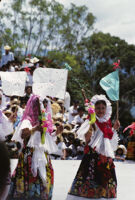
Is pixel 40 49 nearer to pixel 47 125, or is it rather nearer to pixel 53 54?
pixel 53 54

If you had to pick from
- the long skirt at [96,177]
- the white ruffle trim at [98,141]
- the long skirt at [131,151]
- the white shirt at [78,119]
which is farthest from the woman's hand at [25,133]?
the white shirt at [78,119]

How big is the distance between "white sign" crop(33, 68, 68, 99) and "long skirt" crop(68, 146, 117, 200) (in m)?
1.02

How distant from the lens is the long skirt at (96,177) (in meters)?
3.99

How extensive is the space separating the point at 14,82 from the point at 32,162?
5.92 ft

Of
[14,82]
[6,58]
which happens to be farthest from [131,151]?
[6,58]

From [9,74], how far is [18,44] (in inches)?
709

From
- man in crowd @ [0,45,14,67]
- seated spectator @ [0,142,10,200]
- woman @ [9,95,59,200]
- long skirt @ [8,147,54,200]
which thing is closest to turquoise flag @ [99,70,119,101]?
woman @ [9,95,59,200]

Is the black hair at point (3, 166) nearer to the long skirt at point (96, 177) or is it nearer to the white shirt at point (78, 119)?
the long skirt at point (96, 177)

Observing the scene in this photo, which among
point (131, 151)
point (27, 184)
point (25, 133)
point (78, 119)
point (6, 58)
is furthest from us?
point (6, 58)

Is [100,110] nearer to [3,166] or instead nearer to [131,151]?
[3,166]

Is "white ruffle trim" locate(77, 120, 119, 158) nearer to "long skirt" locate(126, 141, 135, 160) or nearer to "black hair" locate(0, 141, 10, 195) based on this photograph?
"black hair" locate(0, 141, 10, 195)

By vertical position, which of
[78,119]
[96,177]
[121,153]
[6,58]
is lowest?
[121,153]

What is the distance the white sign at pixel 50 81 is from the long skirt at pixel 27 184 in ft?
3.12

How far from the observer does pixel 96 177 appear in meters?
4.00
